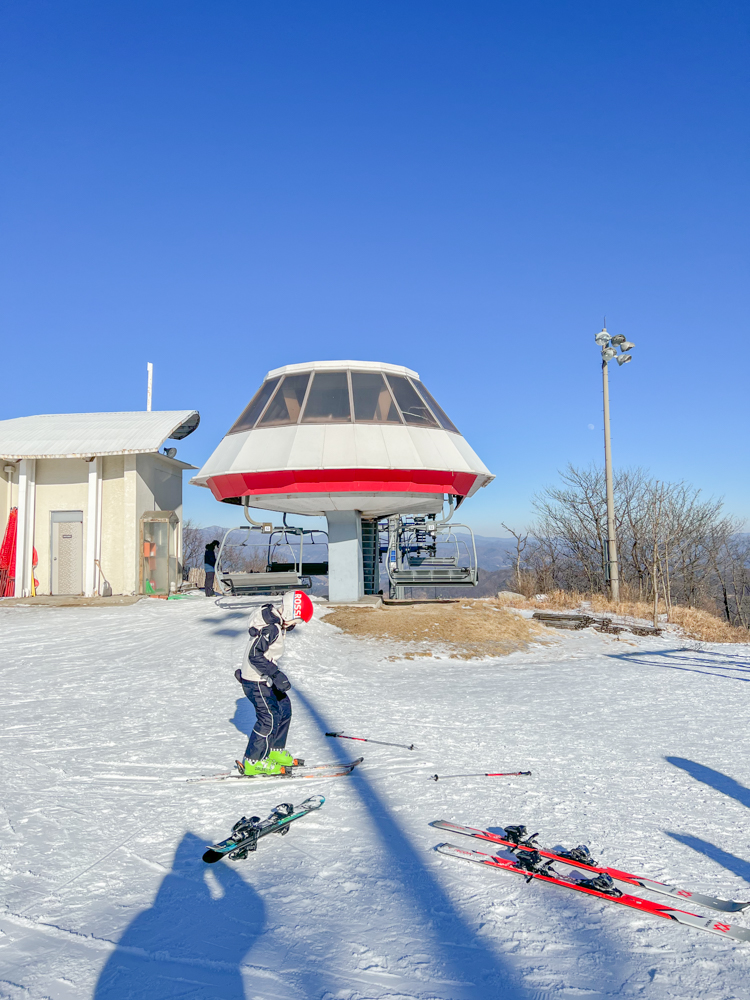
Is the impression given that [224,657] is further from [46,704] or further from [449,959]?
[449,959]

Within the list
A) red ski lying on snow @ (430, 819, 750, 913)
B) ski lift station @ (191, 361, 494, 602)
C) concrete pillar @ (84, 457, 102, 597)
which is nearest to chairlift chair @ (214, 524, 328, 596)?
ski lift station @ (191, 361, 494, 602)

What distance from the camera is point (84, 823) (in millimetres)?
4855

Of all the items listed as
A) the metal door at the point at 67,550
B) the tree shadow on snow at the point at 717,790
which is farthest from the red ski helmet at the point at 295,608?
the metal door at the point at 67,550

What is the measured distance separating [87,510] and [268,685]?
15136mm

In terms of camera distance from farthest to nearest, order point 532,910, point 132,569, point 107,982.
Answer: point 132,569
point 532,910
point 107,982

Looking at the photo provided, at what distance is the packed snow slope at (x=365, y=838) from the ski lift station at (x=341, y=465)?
15.1 feet

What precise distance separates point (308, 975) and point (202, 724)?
516 cm

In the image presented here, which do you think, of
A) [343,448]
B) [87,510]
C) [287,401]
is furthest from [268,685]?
[87,510]

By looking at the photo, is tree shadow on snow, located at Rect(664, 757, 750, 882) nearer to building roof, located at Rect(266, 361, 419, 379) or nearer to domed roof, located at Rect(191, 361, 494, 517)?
domed roof, located at Rect(191, 361, 494, 517)

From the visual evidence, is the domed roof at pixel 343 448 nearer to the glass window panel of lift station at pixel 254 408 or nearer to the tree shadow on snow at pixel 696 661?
the glass window panel of lift station at pixel 254 408

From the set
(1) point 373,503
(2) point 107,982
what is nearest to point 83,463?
(1) point 373,503

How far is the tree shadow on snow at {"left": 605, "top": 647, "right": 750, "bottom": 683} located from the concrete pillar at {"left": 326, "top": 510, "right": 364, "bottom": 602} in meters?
5.72

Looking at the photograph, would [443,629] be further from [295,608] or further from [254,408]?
[295,608]

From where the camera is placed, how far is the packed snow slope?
302 cm
